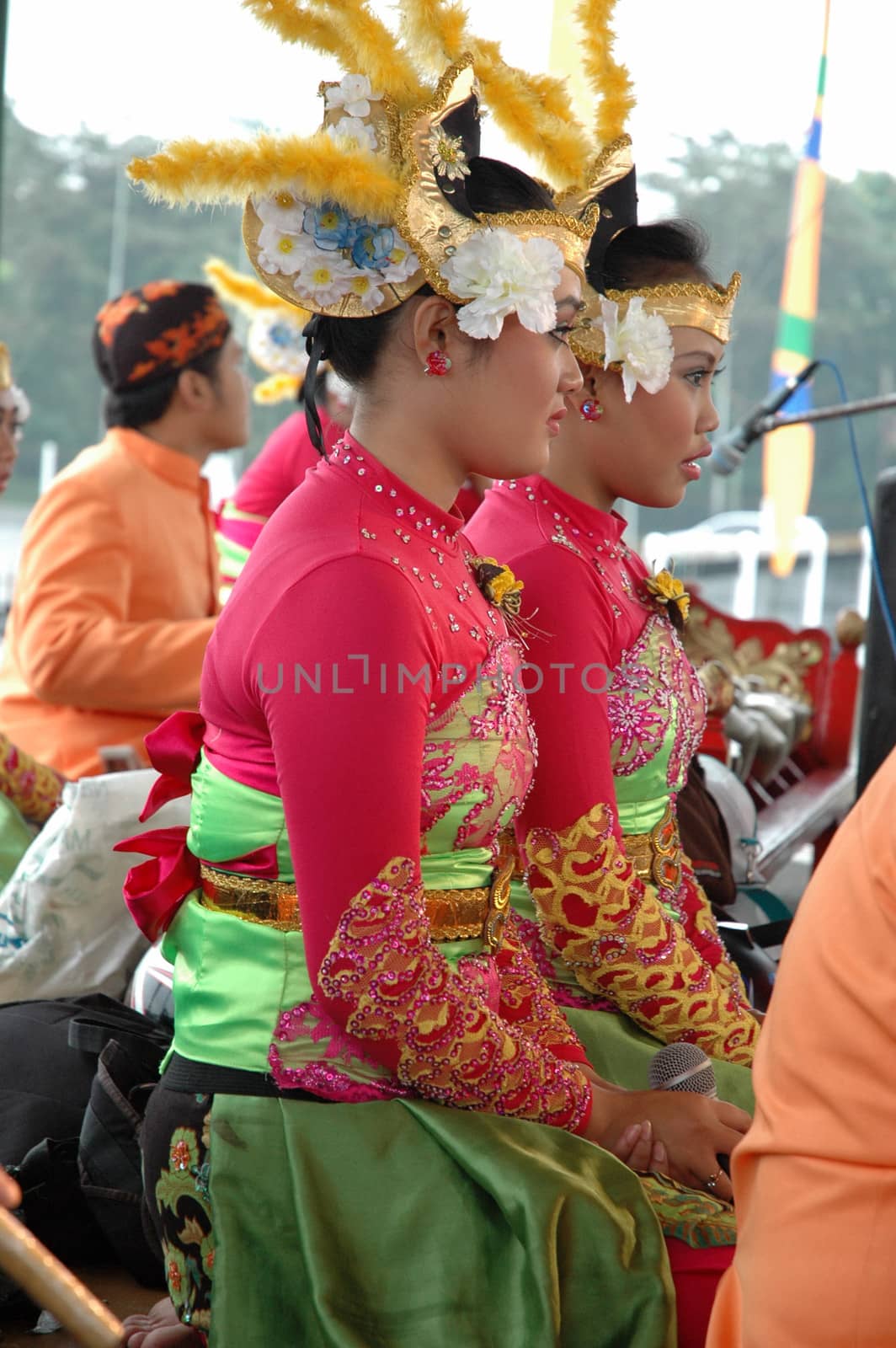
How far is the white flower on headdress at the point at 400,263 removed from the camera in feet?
4.23

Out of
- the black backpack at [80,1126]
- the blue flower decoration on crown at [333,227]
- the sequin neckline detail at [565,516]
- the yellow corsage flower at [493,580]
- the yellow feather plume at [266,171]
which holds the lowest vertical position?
the black backpack at [80,1126]

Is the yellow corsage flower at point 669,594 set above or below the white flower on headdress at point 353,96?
below

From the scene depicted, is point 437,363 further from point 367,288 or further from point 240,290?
point 240,290

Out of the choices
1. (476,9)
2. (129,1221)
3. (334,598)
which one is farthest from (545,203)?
(129,1221)

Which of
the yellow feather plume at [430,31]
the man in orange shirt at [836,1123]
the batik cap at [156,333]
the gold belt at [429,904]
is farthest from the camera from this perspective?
the batik cap at [156,333]

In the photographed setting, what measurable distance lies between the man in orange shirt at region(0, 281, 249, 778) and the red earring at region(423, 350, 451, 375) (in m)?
1.49

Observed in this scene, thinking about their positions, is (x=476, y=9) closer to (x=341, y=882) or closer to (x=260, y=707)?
(x=260, y=707)

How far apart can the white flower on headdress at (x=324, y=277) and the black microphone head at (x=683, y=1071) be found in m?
0.77

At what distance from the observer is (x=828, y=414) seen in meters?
2.51

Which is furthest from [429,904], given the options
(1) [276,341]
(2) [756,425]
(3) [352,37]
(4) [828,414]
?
(1) [276,341]

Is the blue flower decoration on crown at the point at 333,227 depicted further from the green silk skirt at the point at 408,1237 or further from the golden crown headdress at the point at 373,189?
the green silk skirt at the point at 408,1237

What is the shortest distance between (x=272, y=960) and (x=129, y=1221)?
0.48 metres

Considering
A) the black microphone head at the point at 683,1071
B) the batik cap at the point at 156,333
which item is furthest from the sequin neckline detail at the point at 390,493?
the batik cap at the point at 156,333

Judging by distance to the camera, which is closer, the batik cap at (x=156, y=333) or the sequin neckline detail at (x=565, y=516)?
the sequin neckline detail at (x=565, y=516)
